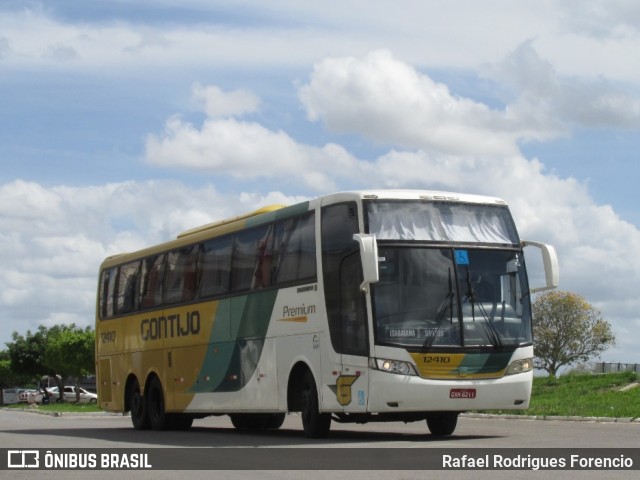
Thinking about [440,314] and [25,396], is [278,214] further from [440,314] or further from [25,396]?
[25,396]

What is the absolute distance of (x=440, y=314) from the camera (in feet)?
61.8

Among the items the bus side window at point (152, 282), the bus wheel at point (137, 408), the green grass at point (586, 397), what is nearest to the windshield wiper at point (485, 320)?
the green grass at point (586, 397)

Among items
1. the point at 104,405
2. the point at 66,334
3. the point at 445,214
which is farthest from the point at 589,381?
the point at 66,334

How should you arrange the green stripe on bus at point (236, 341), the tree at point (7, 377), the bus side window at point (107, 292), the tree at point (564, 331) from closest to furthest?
the green stripe on bus at point (236, 341) → the bus side window at point (107, 292) → the tree at point (564, 331) → the tree at point (7, 377)

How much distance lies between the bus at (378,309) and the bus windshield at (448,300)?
0.05ft

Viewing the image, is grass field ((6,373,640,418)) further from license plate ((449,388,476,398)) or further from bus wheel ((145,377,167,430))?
bus wheel ((145,377,167,430))

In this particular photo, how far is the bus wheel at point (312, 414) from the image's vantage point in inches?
791

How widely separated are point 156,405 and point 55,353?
71.9 meters

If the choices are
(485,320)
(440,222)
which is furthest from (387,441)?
(440,222)

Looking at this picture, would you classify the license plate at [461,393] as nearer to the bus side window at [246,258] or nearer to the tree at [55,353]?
the bus side window at [246,258]

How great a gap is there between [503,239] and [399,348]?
2.66m

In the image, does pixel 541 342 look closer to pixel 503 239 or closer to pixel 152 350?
pixel 152 350

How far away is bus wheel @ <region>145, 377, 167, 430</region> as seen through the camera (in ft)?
89.0

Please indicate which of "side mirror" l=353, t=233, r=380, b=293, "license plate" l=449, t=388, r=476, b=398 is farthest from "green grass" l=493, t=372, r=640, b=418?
"side mirror" l=353, t=233, r=380, b=293
